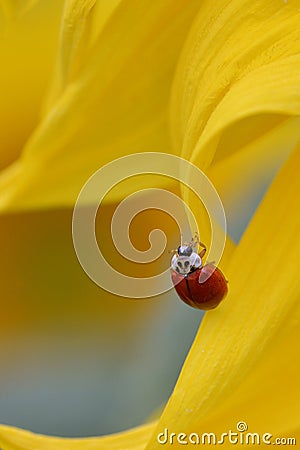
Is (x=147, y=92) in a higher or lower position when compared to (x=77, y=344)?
higher

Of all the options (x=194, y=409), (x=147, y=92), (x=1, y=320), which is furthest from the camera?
(x=1, y=320)

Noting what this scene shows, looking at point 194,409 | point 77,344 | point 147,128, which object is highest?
point 147,128

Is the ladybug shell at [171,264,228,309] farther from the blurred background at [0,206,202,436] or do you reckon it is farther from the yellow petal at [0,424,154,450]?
the blurred background at [0,206,202,436]

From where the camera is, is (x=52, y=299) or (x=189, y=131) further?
(x=52, y=299)

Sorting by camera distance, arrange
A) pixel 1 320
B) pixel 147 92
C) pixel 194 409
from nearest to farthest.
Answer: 1. pixel 194 409
2. pixel 147 92
3. pixel 1 320

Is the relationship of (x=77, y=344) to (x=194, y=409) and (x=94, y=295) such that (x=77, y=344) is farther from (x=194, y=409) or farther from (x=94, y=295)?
(x=194, y=409)

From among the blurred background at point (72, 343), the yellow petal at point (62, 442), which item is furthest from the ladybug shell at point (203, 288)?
the blurred background at point (72, 343)

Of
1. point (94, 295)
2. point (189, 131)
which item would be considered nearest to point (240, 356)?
point (189, 131)
